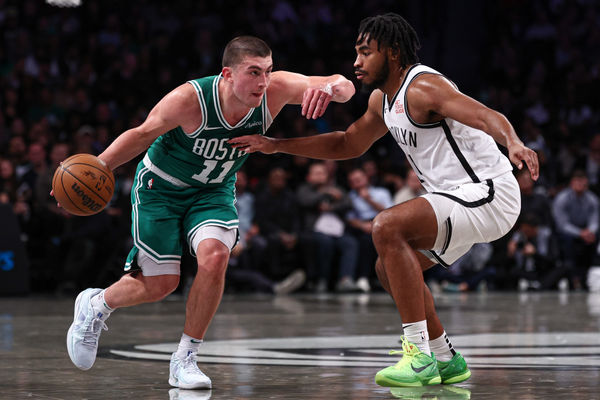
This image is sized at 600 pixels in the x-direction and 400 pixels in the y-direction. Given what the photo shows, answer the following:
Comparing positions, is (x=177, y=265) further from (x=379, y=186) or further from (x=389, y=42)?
(x=379, y=186)

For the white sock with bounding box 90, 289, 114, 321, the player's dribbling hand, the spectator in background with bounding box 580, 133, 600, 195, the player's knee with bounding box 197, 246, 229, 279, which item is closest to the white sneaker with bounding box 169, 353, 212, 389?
the player's knee with bounding box 197, 246, 229, 279

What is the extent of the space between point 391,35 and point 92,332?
2.13 metres

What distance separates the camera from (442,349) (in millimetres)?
4758

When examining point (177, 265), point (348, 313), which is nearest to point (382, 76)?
point (177, 265)

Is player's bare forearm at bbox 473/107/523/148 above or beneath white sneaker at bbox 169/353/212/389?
above

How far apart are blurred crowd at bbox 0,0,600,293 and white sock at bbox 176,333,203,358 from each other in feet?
23.9

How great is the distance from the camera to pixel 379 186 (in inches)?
536

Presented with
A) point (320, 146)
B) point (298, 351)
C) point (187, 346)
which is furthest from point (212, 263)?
point (298, 351)

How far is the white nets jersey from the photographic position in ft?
15.2

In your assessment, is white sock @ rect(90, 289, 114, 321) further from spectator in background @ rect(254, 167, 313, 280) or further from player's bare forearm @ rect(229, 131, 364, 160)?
spectator in background @ rect(254, 167, 313, 280)

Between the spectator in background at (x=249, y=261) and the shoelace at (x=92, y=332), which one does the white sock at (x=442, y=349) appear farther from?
the spectator in background at (x=249, y=261)

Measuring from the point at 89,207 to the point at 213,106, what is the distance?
30.7 inches

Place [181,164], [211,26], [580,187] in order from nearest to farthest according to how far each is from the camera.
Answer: [181,164]
[580,187]
[211,26]

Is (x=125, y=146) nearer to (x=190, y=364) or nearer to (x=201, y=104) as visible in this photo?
(x=201, y=104)
